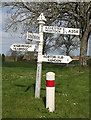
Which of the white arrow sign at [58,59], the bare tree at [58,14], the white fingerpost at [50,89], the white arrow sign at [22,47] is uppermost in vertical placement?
the bare tree at [58,14]

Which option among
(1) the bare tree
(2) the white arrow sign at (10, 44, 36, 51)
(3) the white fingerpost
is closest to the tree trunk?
(1) the bare tree

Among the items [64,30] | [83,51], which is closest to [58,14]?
[83,51]

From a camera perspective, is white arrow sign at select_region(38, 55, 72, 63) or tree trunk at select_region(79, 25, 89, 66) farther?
tree trunk at select_region(79, 25, 89, 66)

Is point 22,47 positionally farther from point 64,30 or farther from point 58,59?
point 64,30

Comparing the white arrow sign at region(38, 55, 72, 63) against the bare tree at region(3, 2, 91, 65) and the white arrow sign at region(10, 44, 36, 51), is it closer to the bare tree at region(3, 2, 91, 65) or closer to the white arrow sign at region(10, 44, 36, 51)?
the white arrow sign at region(10, 44, 36, 51)

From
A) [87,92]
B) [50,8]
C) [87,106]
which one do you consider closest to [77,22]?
[50,8]

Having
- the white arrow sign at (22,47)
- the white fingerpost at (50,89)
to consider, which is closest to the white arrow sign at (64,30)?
the white arrow sign at (22,47)

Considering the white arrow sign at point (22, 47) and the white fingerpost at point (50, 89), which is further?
the white arrow sign at point (22, 47)

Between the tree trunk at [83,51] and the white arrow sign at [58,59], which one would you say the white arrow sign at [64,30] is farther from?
the tree trunk at [83,51]

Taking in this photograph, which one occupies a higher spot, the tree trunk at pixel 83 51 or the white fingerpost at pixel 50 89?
the tree trunk at pixel 83 51

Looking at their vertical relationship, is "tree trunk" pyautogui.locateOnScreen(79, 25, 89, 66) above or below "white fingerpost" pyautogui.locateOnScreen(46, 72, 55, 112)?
above

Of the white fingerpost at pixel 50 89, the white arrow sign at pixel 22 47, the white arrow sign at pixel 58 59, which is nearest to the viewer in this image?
the white fingerpost at pixel 50 89

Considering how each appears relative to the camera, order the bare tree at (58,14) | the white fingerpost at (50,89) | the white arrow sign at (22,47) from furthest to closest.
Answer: the bare tree at (58,14) < the white arrow sign at (22,47) < the white fingerpost at (50,89)

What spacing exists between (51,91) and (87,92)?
276 centimetres
